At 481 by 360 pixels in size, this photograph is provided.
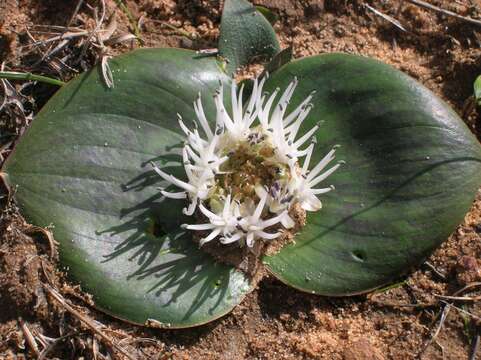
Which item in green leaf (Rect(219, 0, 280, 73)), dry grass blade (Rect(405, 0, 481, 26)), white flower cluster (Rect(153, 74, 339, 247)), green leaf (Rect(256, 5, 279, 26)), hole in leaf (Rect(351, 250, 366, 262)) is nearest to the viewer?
white flower cluster (Rect(153, 74, 339, 247))

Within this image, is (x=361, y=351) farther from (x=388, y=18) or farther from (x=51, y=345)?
(x=388, y=18)

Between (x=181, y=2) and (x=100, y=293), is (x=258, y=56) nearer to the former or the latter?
(x=181, y=2)

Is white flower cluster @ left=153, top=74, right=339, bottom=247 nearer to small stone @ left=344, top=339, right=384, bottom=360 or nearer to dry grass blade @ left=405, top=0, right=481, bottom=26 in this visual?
small stone @ left=344, top=339, right=384, bottom=360

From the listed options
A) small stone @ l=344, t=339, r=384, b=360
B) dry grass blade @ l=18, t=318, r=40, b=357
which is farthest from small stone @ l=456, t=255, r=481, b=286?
dry grass blade @ l=18, t=318, r=40, b=357

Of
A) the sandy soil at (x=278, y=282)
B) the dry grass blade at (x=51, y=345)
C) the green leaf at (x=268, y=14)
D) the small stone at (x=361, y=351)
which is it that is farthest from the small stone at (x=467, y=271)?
the dry grass blade at (x=51, y=345)

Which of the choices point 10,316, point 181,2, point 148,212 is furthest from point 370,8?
point 10,316
